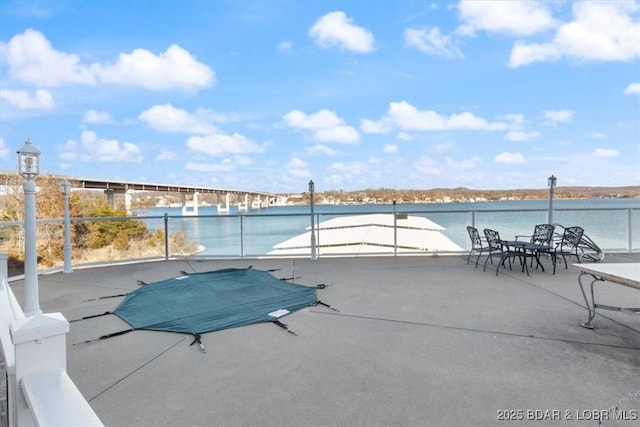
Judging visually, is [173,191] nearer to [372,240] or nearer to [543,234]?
[372,240]

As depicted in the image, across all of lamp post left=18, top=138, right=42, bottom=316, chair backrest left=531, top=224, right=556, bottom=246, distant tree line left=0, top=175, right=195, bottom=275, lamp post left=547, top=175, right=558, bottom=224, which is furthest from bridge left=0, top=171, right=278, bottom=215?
lamp post left=547, top=175, right=558, bottom=224

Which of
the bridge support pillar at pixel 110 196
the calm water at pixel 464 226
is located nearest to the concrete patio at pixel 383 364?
the calm water at pixel 464 226

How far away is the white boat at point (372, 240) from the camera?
8.33m

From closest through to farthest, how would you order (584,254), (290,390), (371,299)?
(290,390) → (371,299) → (584,254)

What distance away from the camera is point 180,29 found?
11.6 m

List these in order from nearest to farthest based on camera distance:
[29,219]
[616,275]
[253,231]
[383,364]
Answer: [383,364], [616,275], [29,219], [253,231]

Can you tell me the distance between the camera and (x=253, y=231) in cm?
865

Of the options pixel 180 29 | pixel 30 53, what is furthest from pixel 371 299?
pixel 180 29

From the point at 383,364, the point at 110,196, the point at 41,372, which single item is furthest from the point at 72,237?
the point at 110,196

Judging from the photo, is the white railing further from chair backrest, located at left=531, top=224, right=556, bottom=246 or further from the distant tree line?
chair backrest, located at left=531, top=224, right=556, bottom=246

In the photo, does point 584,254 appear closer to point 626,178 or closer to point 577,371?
point 577,371

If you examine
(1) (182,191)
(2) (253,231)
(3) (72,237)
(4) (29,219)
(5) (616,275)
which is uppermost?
(1) (182,191)

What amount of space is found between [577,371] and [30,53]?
12.3m

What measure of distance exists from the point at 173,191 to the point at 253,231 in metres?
20.2
